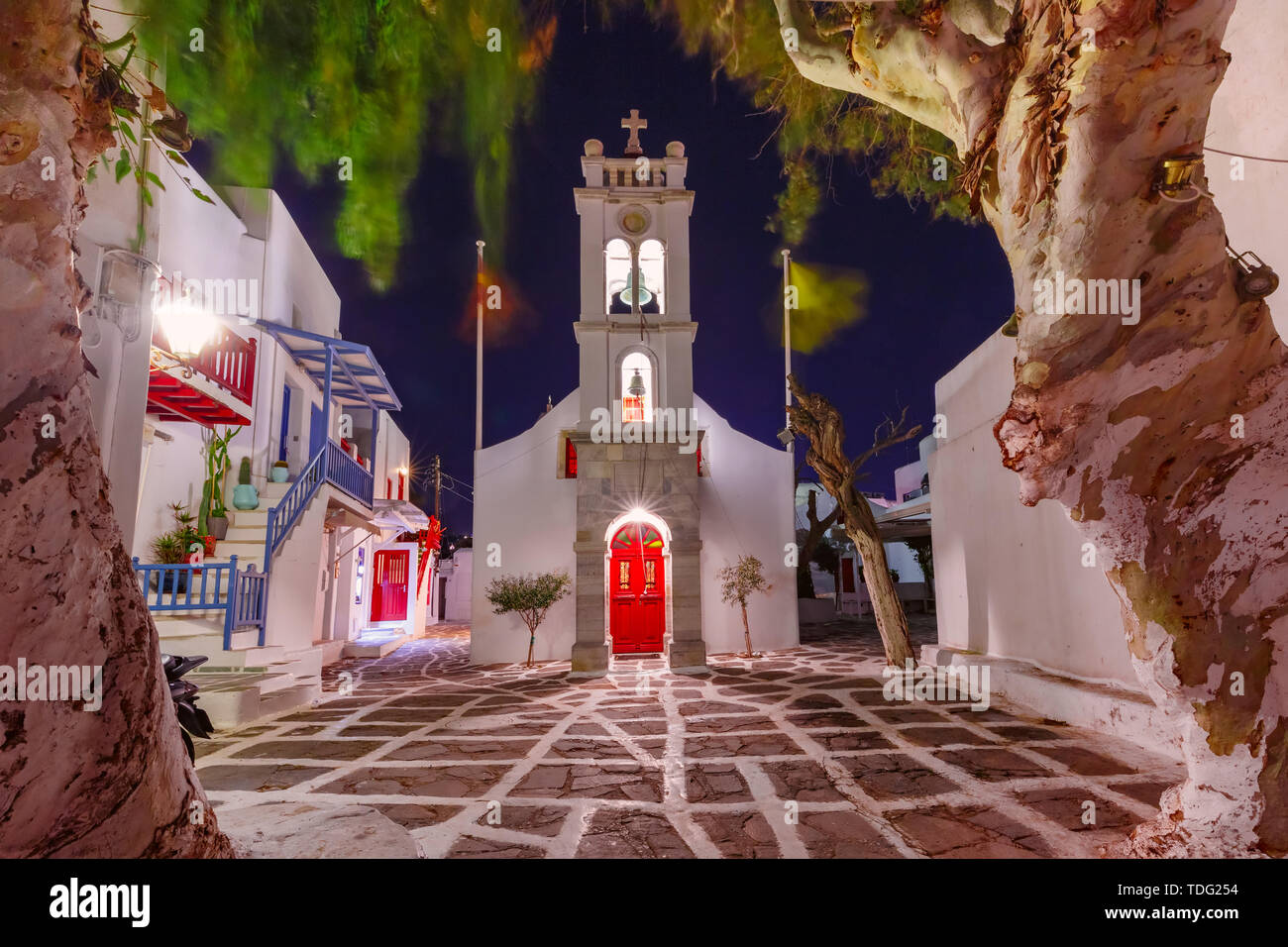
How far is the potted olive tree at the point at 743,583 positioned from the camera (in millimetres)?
12977

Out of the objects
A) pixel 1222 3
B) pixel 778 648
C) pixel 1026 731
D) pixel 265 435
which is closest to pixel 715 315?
pixel 778 648

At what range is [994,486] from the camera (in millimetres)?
8328

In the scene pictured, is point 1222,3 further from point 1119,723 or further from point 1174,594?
point 1119,723

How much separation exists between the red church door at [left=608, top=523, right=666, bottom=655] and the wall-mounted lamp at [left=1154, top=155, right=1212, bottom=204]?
11552 mm

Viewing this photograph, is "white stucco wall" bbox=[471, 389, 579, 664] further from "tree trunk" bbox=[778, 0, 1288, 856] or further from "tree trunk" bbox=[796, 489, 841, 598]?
"tree trunk" bbox=[778, 0, 1288, 856]

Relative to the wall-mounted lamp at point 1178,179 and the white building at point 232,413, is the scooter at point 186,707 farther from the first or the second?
the wall-mounted lamp at point 1178,179

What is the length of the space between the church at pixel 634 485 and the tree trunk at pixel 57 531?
9.24 m

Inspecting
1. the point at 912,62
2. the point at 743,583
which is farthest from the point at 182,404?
the point at 743,583

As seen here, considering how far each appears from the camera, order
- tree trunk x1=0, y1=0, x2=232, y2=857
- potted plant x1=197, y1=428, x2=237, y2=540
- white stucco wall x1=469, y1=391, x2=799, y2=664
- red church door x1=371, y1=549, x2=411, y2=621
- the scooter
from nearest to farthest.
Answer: tree trunk x1=0, y1=0, x2=232, y2=857
the scooter
potted plant x1=197, y1=428, x2=237, y2=540
white stucco wall x1=469, y1=391, x2=799, y2=664
red church door x1=371, y1=549, x2=411, y2=621

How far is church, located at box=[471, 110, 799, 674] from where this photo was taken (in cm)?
1144

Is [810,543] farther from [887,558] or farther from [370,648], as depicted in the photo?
[370,648]

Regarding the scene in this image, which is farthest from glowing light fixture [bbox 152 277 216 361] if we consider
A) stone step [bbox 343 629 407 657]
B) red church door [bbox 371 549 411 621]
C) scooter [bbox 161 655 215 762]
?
red church door [bbox 371 549 411 621]

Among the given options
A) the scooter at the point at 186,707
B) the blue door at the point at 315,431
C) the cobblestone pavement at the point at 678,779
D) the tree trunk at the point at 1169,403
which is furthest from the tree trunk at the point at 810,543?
the scooter at the point at 186,707
